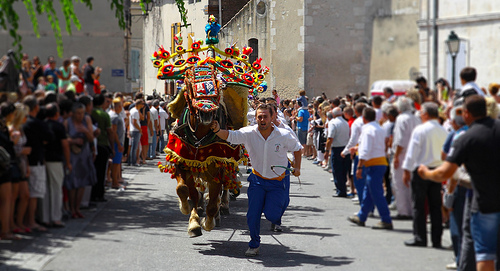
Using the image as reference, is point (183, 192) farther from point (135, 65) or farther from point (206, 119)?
point (135, 65)

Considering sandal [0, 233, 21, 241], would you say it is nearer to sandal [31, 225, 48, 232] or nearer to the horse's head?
sandal [31, 225, 48, 232]

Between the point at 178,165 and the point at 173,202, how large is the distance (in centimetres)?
319

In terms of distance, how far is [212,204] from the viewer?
7.96 meters

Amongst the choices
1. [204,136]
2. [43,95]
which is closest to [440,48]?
[43,95]

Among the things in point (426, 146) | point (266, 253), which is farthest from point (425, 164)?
point (266, 253)

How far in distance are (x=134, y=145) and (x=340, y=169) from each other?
151 cm

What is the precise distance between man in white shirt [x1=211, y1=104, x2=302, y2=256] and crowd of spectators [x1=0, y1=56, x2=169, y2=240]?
3.42 meters

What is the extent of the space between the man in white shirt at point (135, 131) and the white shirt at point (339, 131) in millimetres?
1010

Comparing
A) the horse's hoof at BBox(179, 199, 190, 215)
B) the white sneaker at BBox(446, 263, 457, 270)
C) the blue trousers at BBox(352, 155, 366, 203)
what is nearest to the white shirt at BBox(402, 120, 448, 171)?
the blue trousers at BBox(352, 155, 366, 203)

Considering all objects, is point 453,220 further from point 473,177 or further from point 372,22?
point 473,177

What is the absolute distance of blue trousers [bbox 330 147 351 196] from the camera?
2.80 m

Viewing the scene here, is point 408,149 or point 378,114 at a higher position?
point 378,114

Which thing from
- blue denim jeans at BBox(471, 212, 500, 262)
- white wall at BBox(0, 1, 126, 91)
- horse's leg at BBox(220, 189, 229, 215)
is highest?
white wall at BBox(0, 1, 126, 91)

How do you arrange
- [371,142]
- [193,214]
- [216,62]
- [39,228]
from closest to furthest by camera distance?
[371,142] < [39,228] < [193,214] < [216,62]
